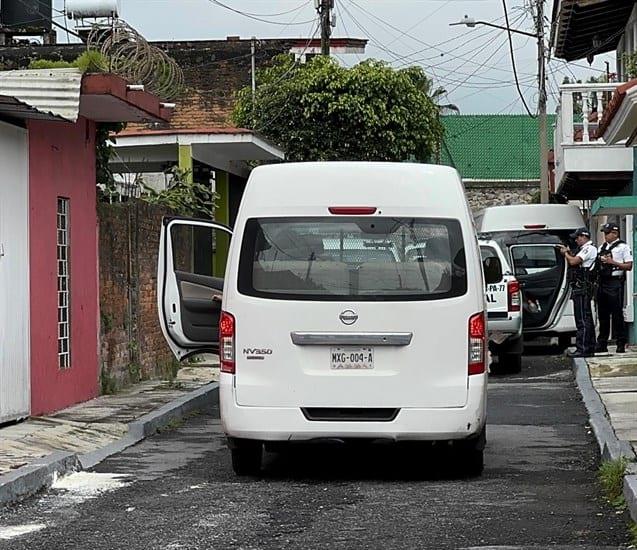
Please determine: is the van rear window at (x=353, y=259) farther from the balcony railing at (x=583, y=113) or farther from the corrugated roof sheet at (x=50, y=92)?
the balcony railing at (x=583, y=113)

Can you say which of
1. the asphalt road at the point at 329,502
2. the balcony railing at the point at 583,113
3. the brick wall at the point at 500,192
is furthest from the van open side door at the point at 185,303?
the brick wall at the point at 500,192

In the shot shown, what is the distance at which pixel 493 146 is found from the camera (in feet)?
141

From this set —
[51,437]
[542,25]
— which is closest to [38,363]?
[51,437]

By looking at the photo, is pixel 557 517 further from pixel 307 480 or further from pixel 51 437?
pixel 51 437

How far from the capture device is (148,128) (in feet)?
80.9

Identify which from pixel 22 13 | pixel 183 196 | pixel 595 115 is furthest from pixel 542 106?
pixel 22 13

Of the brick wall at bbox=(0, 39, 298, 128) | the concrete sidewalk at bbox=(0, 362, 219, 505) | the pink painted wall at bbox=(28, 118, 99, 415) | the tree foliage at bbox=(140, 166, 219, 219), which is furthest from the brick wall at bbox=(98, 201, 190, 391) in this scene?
the brick wall at bbox=(0, 39, 298, 128)

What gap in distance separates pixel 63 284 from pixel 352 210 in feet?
17.6

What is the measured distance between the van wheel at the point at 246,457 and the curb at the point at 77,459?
1.29 metres

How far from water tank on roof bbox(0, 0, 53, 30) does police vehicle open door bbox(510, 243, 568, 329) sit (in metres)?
8.78

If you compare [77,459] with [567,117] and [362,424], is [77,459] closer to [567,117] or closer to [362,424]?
[362,424]

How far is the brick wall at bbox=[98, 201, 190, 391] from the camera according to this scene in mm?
16141

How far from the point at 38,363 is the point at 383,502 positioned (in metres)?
5.33

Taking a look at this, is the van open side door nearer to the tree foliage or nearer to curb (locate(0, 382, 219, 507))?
curb (locate(0, 382, 219, 507))
